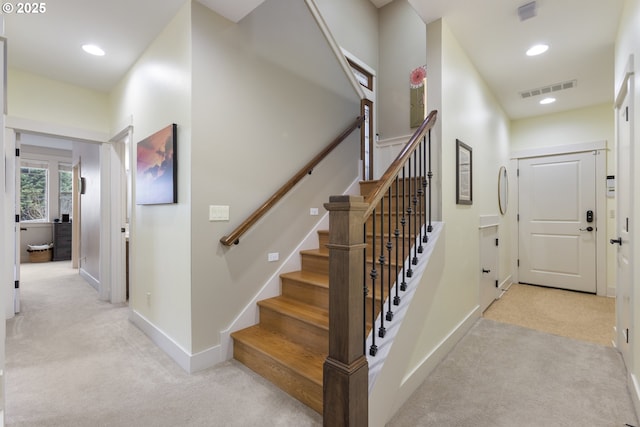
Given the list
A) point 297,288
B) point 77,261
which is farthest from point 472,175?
point 77,261

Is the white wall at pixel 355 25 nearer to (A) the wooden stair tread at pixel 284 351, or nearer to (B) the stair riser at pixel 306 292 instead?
(B) the stair riser at pixel 306 292

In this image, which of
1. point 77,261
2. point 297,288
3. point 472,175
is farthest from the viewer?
point 77,261

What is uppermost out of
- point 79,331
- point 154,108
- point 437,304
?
point 154,108

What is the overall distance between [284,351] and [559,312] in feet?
11.2

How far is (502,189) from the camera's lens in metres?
4.31

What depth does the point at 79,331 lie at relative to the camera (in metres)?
2.97

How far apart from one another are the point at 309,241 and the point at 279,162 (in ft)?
2.90

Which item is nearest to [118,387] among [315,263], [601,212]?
[315,263]

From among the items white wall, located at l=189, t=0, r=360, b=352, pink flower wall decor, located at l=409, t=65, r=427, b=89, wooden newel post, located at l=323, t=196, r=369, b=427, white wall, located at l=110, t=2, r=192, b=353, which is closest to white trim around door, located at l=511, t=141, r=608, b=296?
pink flower wall decor, located at l=409, t=65, r=427, b=89

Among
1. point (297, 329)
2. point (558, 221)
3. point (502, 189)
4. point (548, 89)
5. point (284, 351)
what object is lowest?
point (284, 351)

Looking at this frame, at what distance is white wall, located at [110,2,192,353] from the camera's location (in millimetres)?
2248

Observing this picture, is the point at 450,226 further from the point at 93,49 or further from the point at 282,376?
the point at 93,49

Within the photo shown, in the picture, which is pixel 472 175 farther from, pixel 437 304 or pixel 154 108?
pixel 154 108

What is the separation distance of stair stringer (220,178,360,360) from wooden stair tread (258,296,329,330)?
7 centimetres
